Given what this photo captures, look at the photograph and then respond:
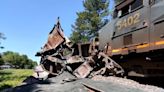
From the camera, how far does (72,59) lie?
13586 mm

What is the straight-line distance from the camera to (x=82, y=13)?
192 ft

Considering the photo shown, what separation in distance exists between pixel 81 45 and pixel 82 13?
4463 cm

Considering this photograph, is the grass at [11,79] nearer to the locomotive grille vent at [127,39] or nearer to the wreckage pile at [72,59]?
the wreckage pile at [72,59]

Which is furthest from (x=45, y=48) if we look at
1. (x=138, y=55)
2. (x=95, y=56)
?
(x=138, y=55)

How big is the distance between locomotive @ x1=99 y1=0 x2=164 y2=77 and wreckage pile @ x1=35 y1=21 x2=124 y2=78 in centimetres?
43

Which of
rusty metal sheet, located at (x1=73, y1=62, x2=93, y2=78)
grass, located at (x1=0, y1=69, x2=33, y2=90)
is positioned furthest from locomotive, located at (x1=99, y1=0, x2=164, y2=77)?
grass, located at (x1=0, y1=69, x2=33, y2=90)

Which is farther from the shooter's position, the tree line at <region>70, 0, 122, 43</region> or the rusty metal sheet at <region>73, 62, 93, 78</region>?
the tree line at <region>70, 0, 122, 43</region>

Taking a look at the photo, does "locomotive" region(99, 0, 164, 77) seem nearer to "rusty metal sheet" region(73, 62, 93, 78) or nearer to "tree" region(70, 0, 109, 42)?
"rusty metal sheet" region(73, 62, 93, 78)

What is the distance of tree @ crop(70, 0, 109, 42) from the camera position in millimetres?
56312

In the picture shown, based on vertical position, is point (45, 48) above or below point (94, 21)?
below

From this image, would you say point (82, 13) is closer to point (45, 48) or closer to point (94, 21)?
point (94, 21)

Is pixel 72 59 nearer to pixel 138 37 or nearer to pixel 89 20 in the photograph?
pixel 138 37

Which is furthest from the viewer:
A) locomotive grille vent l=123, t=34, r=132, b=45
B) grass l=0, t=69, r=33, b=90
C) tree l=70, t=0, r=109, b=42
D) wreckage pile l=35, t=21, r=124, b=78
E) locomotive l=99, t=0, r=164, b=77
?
tree l=70, t=0, r=109, b=42

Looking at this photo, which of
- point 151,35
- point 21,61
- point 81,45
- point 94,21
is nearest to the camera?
point 151,35
